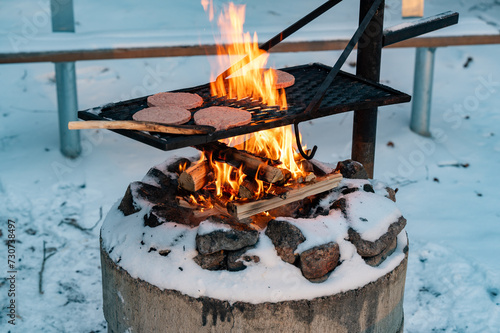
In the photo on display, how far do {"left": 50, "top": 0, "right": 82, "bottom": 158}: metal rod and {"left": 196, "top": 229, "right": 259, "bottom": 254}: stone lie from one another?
286cm

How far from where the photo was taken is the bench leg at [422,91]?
16.8ft

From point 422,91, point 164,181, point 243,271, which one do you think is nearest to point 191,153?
point 422,91

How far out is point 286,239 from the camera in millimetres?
2266

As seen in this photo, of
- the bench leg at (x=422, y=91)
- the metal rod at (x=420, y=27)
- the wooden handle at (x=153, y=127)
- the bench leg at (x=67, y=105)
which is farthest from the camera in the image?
the bench leg at (x=422, y=91)

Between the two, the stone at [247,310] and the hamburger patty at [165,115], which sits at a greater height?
the hamburger patty at [165,115]

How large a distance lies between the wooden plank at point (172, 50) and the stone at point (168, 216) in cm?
214

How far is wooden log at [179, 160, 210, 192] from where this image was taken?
103 inches

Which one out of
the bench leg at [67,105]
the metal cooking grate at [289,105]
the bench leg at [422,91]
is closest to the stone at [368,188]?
the metal cooking grate at [289,105]

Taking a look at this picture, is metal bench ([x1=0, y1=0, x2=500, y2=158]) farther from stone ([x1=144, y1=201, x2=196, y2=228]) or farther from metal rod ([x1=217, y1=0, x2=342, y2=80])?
stone ([x1=144, y1=201, x2=196, y2=228])

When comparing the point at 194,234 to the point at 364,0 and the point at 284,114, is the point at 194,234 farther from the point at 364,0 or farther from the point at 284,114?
the point at 364,0

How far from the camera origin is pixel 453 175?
480cm

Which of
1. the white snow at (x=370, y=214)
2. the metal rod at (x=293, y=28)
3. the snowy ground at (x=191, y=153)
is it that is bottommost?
the snowy ground at (x=191, y=153)

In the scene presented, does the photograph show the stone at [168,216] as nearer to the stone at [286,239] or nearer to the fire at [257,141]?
the fire at [257,141]

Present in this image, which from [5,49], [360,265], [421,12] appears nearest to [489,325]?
[360,265]
